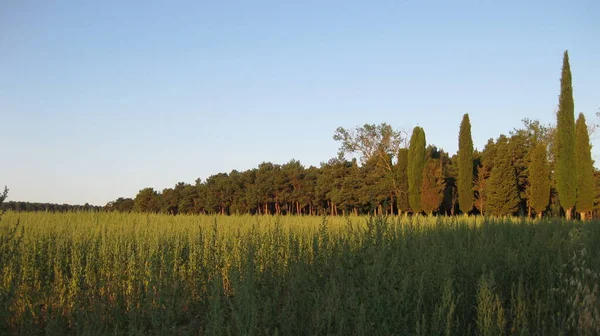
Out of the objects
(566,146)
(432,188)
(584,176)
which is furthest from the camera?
(432,188)

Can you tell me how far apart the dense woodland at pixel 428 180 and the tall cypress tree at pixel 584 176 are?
5cm

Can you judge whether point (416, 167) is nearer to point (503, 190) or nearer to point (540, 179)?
point (503, 190)

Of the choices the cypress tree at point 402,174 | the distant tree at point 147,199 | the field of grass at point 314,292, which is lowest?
the field of grass at point 314,292

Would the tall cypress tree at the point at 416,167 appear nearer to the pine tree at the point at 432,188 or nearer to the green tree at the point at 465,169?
the pine tree at the point at 432,188

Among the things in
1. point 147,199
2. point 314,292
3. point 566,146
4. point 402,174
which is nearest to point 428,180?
point 402,174

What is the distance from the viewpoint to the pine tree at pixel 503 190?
32156 millimetres

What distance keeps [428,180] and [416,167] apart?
1.66m

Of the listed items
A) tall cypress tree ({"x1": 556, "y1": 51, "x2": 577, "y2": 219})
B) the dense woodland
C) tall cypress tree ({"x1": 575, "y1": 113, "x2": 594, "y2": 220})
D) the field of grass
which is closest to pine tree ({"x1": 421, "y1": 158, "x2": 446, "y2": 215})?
the dense woodland

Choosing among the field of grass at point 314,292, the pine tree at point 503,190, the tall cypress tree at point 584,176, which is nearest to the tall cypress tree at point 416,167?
the pine tree at point 503,190

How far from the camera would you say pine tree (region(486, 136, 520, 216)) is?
32.2 meters

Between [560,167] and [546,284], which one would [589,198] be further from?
[546,284]

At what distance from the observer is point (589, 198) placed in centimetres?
2817

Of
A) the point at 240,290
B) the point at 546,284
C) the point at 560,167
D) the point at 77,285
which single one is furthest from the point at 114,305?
the point at 560,167

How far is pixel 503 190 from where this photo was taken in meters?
32.2
